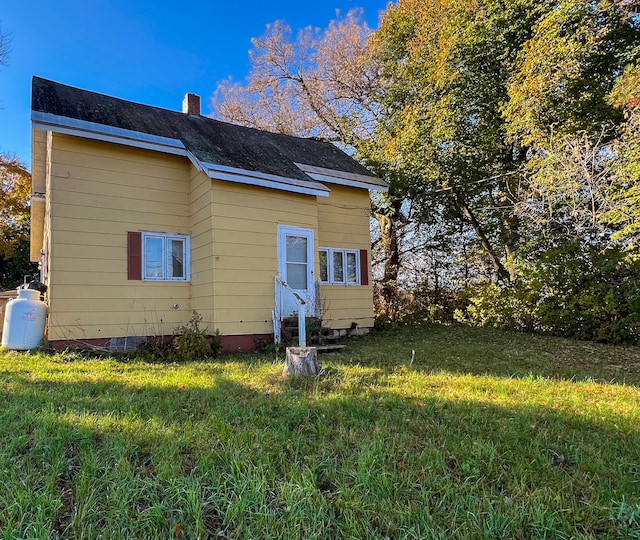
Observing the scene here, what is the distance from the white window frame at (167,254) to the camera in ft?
25.7

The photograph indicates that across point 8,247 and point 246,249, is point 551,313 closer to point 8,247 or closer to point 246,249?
point 246,249

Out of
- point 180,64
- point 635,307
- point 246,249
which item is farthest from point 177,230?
point 635,307

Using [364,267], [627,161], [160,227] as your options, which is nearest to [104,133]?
[160,227]

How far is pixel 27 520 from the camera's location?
2105mm

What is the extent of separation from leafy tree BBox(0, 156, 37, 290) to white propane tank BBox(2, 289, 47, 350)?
16040 millimetres

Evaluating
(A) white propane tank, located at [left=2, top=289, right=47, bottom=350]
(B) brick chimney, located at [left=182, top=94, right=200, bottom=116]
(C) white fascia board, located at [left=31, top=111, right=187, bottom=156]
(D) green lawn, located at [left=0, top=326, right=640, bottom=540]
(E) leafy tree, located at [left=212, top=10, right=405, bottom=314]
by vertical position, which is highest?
(E) leafy tree, located at [left=212, top=10, right=405, bottom=314]

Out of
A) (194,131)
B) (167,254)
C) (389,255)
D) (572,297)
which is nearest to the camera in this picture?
(167,254)

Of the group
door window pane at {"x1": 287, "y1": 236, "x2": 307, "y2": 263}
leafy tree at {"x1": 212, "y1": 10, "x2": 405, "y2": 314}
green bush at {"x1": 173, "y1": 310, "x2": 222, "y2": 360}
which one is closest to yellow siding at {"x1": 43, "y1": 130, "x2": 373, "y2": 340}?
green bush at {"x1": 173, "y1": 310, "x2": 222, "y2": 360}

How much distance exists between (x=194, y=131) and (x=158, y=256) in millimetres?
3197

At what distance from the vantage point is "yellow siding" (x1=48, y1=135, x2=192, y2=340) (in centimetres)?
707

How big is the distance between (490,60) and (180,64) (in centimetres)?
993

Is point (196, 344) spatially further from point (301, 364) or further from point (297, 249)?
point (297, 249)

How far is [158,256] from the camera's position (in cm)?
805

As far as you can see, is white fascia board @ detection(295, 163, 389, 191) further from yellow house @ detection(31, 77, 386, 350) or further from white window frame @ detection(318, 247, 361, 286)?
white window frame @ detection(318, 247, 361, 286)
